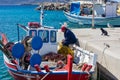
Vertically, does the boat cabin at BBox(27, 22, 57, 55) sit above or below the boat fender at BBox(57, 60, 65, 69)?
above

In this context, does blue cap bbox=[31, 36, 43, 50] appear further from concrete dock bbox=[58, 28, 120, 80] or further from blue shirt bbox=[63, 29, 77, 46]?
concrete dock bbox=[58, 28, 120, 80]

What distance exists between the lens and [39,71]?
13.9 meters

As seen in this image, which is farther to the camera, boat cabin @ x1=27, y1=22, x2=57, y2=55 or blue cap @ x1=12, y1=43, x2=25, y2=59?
boat cabin @ x1=27, y1=22, x2=57, y2=55

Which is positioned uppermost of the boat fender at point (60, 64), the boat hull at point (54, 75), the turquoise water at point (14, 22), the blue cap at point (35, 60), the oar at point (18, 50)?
the oar at point (18, 50)

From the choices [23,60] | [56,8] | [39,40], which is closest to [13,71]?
[23,60]

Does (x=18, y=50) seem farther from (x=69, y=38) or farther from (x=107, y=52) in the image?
(x=107, y=52)

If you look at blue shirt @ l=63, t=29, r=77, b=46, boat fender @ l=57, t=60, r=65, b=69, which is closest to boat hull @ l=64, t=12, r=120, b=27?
blue shirt @ l=63, t=29, r=77, b=46

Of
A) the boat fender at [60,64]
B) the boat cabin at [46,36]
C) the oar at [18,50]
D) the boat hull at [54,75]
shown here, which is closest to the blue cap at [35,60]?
the boat hull at [54,75]

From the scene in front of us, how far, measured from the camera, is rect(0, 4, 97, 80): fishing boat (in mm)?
13945

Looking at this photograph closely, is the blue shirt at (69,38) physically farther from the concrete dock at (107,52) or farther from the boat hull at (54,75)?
the boat hull at (54,75)

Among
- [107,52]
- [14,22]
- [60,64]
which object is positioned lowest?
[14,22]

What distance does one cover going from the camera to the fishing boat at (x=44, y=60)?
13945mm

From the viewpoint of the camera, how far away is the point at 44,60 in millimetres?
16094

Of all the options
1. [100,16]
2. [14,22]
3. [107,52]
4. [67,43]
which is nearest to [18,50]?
[67,43]
